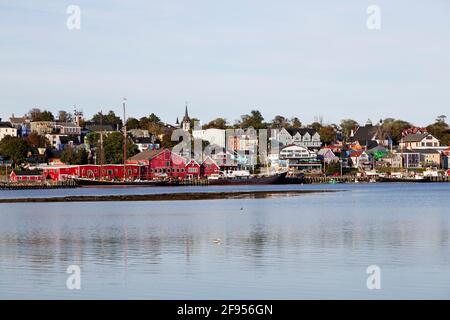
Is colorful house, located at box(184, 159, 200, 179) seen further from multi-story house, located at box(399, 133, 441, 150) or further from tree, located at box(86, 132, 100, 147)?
multi-story house, located at box(399, 133, 441, 150)

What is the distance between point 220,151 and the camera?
142750 millimetres

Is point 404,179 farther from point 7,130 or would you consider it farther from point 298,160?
point 7,130

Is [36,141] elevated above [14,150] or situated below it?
above

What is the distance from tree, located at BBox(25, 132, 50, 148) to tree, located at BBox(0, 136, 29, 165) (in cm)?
1161

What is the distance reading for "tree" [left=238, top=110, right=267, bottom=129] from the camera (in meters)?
182

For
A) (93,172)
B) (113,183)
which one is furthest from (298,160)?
(113,183)

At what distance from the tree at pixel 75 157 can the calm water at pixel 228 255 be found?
90.9 m

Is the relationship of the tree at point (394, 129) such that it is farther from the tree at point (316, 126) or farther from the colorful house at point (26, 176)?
the colorful house at point (26, 176)

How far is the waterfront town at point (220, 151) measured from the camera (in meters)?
132

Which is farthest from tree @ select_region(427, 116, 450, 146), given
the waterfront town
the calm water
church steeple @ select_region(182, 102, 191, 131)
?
the calm water

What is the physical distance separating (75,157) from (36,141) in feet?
61.7

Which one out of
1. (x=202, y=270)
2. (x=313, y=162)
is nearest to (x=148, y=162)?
(x=313, y=162)

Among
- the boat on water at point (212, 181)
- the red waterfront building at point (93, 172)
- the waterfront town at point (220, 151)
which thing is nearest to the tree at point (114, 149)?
the waterfront town at point (220, 151)
